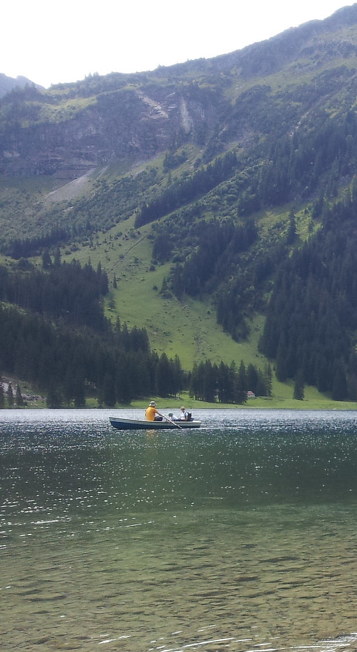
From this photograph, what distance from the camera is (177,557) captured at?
91.0 ft

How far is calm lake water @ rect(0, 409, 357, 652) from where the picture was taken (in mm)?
19375

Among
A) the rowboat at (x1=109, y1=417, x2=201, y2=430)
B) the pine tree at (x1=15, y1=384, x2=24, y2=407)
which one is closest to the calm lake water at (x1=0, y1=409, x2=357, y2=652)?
the rowboat at (x1=109, y1=417, x2=201, y2=430)

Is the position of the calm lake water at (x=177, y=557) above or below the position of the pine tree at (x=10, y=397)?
below

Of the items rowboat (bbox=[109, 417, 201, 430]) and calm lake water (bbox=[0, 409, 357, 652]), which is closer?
calm lake water (bbox=[0, 409, 357, 652])

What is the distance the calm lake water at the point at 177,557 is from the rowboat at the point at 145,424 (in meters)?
50.3

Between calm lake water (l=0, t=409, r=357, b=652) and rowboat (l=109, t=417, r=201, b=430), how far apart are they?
1980 inches

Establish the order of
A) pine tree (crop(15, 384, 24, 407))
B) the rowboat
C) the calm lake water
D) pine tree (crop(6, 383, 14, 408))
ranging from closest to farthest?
the calm lake water
the rowboat
pine tree (crop(6, 383, 14, 408))
pine tree (crop(15, 384, 24, 407))

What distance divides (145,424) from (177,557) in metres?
85.2

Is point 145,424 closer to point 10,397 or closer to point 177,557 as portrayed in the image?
point 177,557

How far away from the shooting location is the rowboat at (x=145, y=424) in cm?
11044

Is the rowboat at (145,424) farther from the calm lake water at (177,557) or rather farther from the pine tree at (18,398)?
the pine tree at (18,398)

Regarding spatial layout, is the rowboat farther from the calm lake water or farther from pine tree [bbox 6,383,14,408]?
pine tree [bbox 6,383,14,408]

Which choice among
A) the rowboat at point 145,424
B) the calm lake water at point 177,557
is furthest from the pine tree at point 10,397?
the calm lake water at point 177,557

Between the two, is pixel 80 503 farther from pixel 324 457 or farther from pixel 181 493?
pixel 324 457
